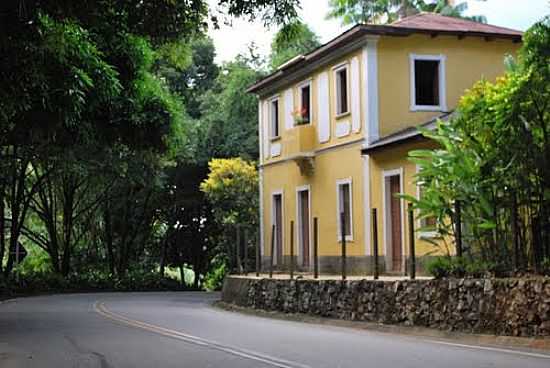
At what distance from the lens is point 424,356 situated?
467 inches

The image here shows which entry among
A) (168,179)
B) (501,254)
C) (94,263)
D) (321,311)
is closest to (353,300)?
(321,311)

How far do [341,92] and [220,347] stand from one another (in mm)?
→ 17209

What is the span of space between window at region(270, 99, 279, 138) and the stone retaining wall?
12340mm

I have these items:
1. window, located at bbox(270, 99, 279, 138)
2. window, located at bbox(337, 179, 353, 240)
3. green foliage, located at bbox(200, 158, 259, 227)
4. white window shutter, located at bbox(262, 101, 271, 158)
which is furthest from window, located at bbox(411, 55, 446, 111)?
green foliage, located at bbox(200, 158, 259, 227)

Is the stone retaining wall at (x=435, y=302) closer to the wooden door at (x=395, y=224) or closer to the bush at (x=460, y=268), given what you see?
the bush at (x=460, y=268)

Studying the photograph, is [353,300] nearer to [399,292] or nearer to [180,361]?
[399,292]

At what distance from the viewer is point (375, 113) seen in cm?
2772

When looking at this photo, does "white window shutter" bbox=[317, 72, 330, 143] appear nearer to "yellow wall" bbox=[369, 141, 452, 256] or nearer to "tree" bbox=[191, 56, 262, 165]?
"yellow wall" bbox=[369, 141, 452, 256]

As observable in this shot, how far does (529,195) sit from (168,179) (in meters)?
31.9

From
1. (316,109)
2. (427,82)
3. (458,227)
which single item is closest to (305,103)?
(316,109)

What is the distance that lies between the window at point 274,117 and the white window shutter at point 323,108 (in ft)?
13.4

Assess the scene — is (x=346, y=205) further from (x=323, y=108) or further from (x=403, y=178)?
(x=403, y=178)

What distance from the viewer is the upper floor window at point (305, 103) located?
3200cm

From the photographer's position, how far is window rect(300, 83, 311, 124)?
32.0 metres
